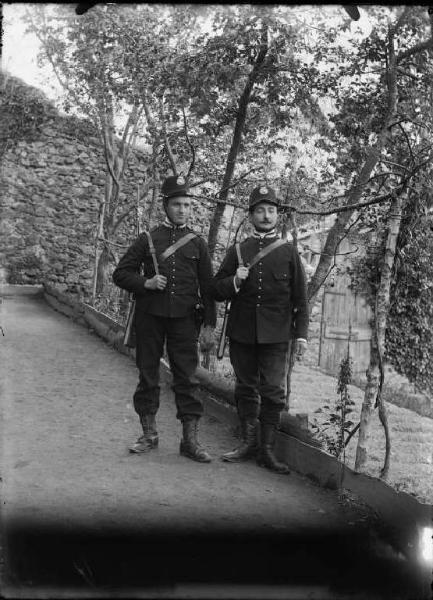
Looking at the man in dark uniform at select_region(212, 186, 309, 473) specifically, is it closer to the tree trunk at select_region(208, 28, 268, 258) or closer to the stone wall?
the tree trunk at select_region(208, 28, 268, 258)

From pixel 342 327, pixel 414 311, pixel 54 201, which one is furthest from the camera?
pixel 54 201

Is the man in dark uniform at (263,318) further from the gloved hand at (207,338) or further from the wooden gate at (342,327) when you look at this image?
the wooden gate at (342,327)

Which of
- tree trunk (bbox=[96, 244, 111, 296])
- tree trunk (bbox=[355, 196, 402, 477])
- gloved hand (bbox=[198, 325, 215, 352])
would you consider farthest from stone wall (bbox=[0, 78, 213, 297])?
tree trunk (bbox=[355, 196, 402, 477])

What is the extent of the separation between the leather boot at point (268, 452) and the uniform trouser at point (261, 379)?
57mm

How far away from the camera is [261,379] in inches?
203

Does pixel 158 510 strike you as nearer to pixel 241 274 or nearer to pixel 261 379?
pixel 261 379

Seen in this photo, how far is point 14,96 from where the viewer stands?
634 inches

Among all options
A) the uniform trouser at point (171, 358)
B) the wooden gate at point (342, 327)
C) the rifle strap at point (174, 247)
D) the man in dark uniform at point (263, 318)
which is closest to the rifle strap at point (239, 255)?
the man in dark uniform at point (263, 318)

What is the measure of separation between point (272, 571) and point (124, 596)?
0.76m

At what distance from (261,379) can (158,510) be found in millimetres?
1356

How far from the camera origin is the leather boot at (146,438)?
5.35 meters

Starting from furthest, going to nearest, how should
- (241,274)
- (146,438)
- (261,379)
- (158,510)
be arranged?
(146,438) < (261,379) < (241,274) < (158,510)

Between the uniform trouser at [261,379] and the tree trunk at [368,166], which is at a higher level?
the tree trunk at [368,166]

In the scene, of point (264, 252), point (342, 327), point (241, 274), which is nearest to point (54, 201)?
point (342, 327)
